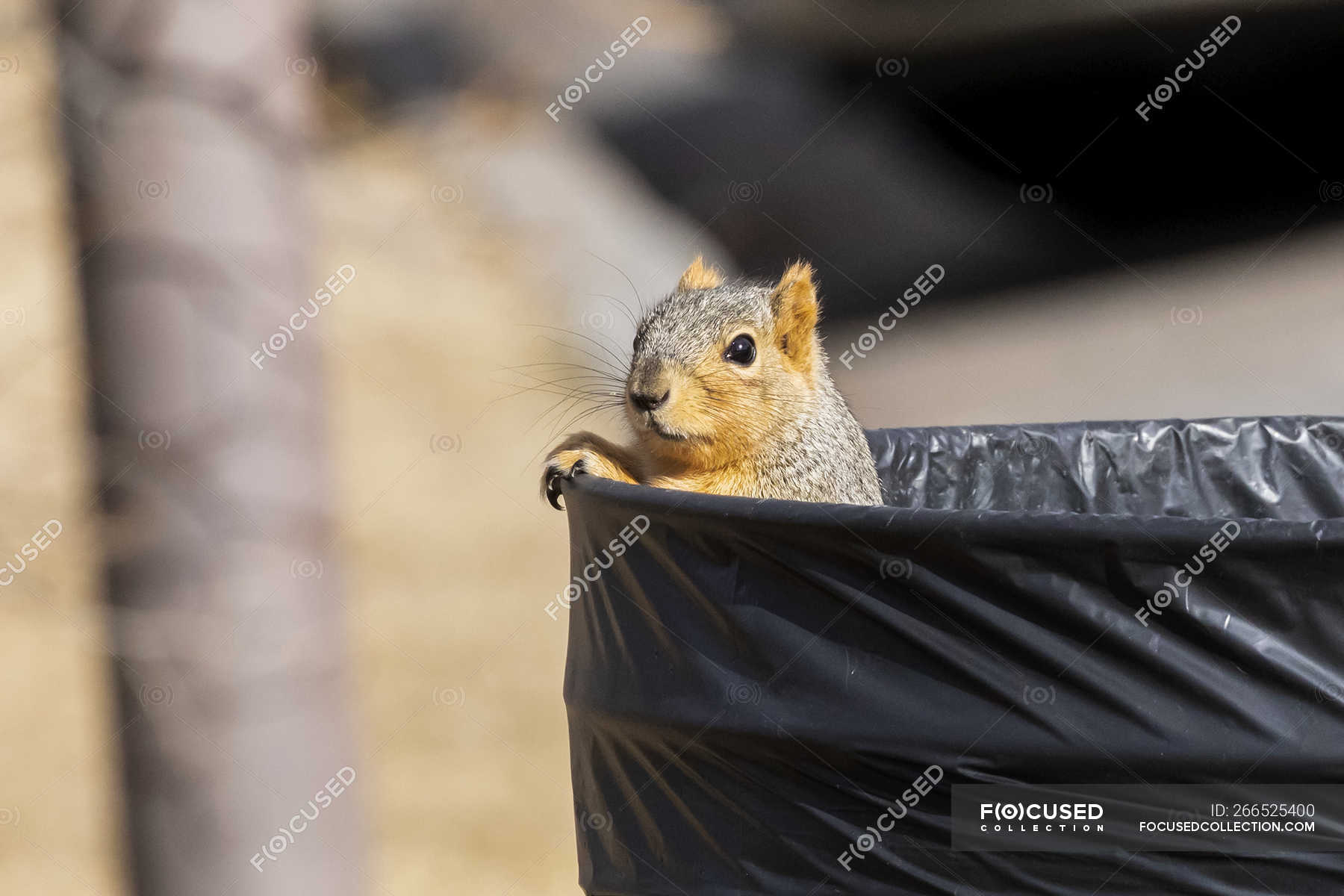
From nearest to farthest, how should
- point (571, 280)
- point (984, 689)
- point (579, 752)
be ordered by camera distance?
point (984, 689)
point (579, 752)
point (571, 280)

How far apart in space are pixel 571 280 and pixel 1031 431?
3073 mm

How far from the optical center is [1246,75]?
434cm

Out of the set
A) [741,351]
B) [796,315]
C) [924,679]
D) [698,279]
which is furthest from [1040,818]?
[698,279]

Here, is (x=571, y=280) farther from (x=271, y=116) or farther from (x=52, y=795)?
(x=271, y=116)

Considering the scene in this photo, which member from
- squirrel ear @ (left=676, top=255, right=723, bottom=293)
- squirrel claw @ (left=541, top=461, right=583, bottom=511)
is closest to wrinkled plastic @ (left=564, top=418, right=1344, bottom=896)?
squirrel claw @ (left=541, top=461, right=583, bottom=511)

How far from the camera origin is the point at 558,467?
5.70 feet

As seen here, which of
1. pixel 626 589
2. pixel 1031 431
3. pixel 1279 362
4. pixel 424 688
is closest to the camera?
pixel 626 589

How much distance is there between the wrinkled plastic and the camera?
103 cm

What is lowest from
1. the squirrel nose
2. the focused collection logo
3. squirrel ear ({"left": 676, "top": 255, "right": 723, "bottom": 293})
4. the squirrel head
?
the focused collection logo

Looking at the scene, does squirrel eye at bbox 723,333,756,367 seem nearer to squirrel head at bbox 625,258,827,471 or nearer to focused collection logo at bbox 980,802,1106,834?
squirrel head at bbox 625,258,827,471

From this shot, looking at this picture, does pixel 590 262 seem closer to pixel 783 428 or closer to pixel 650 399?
pixel 783 428

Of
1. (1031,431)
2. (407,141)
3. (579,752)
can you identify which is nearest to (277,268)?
(579,752)

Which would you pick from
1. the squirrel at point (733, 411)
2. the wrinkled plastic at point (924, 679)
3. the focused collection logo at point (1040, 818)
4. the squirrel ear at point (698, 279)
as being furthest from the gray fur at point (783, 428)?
the focused collection logo at point (1040, 818)

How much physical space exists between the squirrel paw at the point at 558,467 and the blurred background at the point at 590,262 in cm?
103
